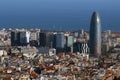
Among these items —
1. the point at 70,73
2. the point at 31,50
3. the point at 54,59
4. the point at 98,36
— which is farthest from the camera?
the point at 98,36

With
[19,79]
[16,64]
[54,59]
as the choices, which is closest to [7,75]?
[19,79]

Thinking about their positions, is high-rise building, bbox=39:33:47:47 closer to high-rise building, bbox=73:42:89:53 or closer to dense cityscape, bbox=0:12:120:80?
dense cityscape, bbox=0:12:120:80

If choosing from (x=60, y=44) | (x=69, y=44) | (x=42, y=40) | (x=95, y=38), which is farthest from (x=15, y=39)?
(x=95, y=38)

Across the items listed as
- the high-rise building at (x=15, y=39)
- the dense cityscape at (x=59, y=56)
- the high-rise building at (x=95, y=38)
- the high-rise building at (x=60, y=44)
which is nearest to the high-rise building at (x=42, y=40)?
the dense cityscape at (x=59, y=56)

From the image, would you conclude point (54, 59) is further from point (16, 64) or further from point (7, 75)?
point (7, 75)

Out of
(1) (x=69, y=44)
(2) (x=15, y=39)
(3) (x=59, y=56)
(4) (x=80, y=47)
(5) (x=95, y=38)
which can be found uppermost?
(2) (x=15, y=39)

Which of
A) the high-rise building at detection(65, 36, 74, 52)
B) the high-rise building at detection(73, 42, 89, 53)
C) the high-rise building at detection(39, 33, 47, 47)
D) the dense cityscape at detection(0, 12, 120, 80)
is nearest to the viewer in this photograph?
the dense cityscape at detection(0, 12, 120, 80)

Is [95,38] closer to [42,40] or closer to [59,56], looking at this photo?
[42,40]

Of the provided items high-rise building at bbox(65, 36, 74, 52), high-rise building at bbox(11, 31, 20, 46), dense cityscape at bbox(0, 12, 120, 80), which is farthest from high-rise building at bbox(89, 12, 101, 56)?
high-rise building at bbox(11, 31, 20, 46)

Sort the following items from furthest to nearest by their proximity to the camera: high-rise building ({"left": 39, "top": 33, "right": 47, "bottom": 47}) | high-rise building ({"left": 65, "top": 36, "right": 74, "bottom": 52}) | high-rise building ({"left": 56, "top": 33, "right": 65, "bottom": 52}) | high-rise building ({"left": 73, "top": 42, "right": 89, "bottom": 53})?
high-rise building ({"left": 39, "top": 33, "right": 47, "bottom": 47}) → high-rise building ({"left": 56, "top": 33, "right": 65, "bottom": 52}) → high-rise building ({"left": 65, "top": 36, "right": 74, "bottom": 52}) → high-rise building ({"left": 73, "top": 42, "right": 89, "bottom": 53})
